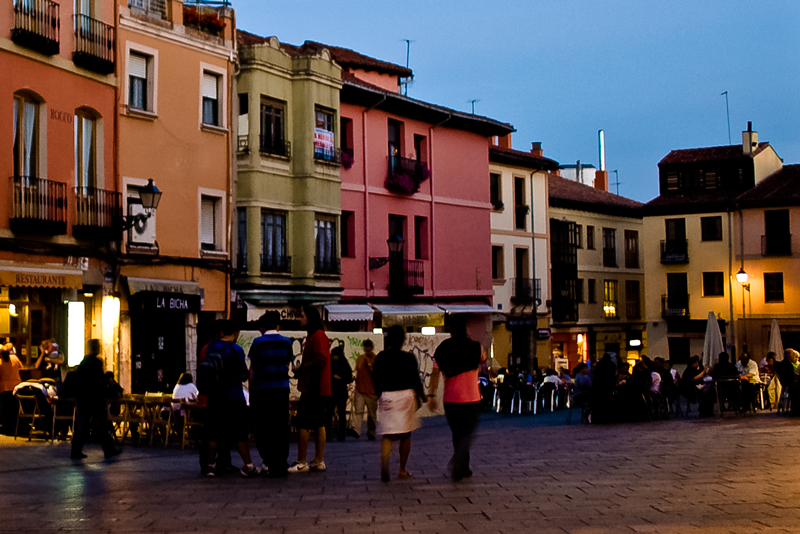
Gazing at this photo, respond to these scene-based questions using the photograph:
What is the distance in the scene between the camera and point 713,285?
195ft

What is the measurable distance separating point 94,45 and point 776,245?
1596 inches

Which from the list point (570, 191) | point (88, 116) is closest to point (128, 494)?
point (88, 116)

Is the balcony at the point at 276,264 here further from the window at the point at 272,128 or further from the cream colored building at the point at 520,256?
the cream colored building at the point at 520,256

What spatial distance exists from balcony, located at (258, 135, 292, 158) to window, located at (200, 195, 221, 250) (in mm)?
2476

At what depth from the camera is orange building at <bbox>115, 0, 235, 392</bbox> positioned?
89.8 feet

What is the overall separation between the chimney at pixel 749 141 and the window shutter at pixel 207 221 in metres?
37.4

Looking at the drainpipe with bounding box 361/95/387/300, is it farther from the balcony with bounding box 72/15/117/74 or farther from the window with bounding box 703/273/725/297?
the window with bounding box 703/273/725/297

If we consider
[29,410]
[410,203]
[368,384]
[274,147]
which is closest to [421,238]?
[410,203]

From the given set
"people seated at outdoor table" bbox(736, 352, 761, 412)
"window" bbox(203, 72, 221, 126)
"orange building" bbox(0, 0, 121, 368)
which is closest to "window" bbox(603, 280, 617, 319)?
"people seated at outdoor table" bbox(736, 352, 761, 412)

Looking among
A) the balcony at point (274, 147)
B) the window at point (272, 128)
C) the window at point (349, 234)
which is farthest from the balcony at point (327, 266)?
the window at point (272, 128)

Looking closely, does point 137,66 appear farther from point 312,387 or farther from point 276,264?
point 312,387

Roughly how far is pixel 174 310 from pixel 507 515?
65.2 feet

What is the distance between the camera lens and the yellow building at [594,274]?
52594mm

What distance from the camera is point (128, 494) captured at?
11703 millimetres
